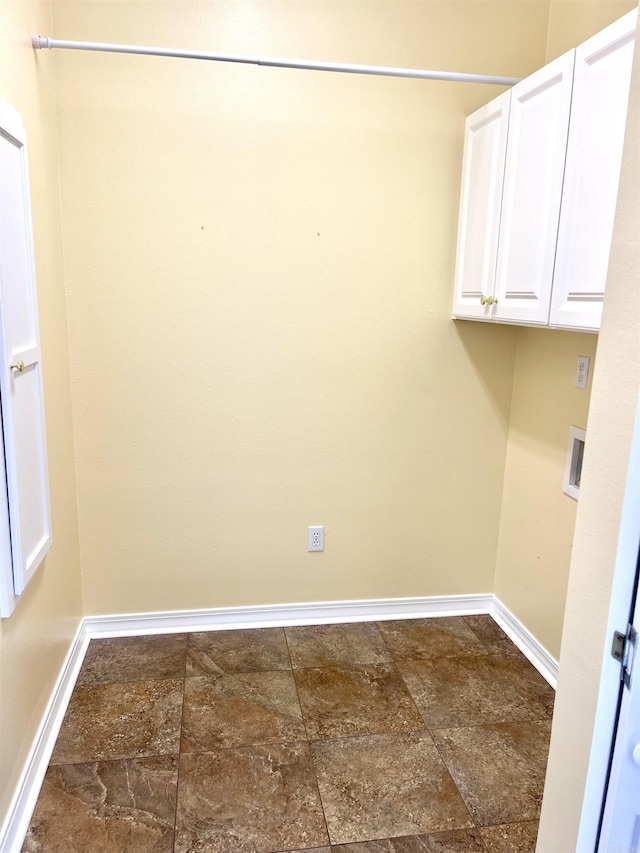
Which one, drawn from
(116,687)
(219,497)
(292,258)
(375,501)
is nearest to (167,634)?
(116,687)

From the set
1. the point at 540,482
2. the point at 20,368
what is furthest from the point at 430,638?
the point at 20,368

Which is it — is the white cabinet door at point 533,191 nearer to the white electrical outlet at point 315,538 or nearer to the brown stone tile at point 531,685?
the white electrical outlet at point 315,538

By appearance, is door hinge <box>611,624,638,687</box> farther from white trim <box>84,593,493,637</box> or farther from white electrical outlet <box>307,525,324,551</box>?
white trim <box>84,593,493,637</box>

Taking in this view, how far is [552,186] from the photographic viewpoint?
177cm

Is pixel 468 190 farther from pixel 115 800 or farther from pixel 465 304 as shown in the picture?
pixel 115 800

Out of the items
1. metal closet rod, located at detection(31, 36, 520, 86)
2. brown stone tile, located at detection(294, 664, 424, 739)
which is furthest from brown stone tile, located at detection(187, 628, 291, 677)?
metal closet rod, located at detection(31, 36, 520, 86)

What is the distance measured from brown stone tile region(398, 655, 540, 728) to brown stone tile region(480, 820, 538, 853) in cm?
41

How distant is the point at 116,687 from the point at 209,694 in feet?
1.17

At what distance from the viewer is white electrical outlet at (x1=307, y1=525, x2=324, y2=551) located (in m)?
2.60

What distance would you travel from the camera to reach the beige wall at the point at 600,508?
86cm

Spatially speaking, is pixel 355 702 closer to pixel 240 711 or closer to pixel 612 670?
pixel 240 711

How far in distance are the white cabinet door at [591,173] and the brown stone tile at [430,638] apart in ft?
4.82

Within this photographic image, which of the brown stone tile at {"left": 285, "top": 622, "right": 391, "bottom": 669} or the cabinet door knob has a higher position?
the cabinet door knob

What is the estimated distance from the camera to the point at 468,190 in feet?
7.63
